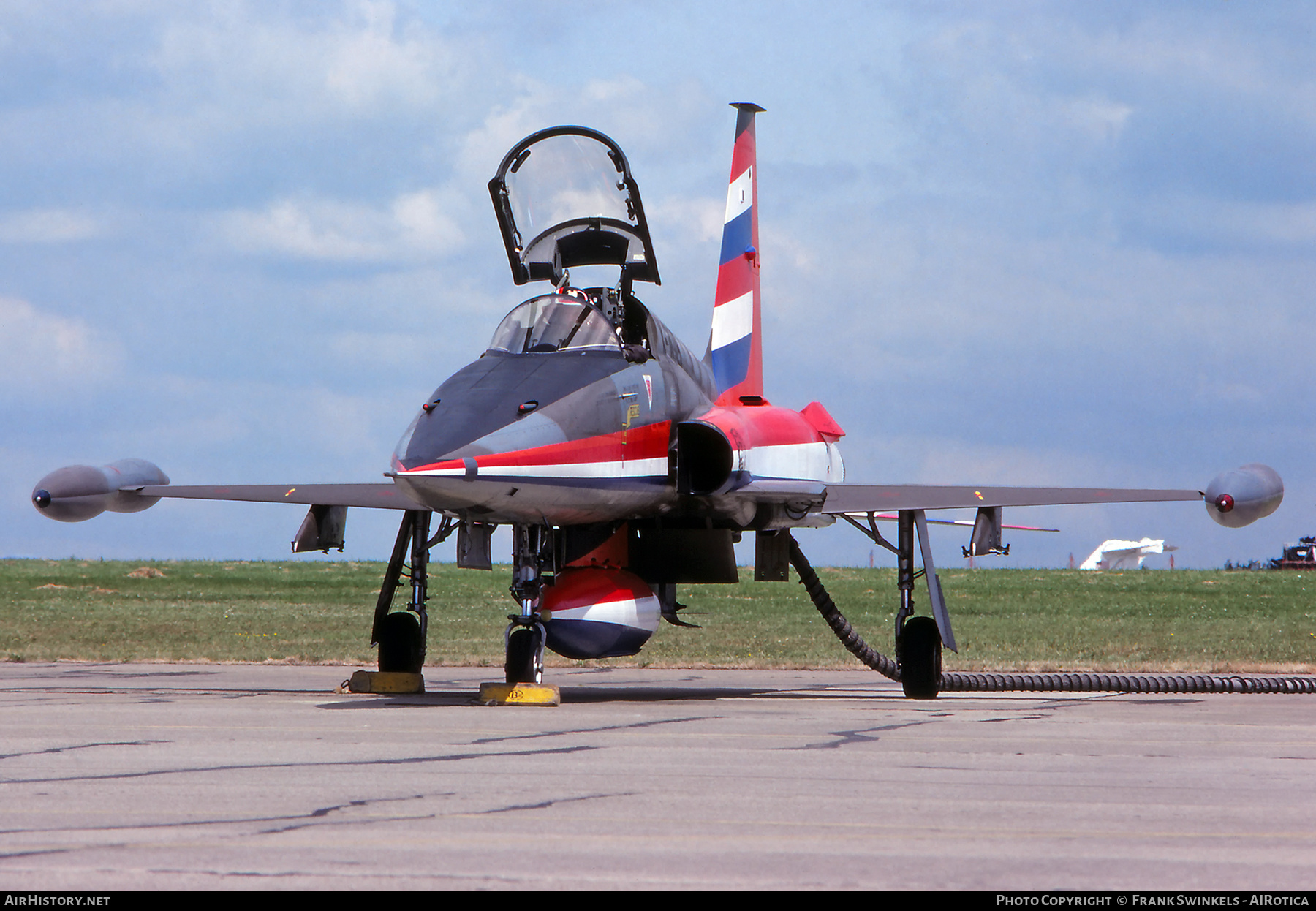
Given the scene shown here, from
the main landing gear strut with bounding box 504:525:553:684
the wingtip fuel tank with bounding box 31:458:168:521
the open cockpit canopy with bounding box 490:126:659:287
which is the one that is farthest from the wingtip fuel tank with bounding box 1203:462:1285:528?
the wingtip fuel tank with bounding box 31:458:168:521

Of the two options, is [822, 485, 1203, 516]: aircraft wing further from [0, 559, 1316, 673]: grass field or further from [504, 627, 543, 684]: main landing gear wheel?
[0, 559, 1316, 673]: grass field

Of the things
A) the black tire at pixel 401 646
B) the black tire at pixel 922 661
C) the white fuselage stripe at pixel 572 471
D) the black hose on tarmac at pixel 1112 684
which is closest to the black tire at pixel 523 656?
the white fuselage stripe at pixel 572 471

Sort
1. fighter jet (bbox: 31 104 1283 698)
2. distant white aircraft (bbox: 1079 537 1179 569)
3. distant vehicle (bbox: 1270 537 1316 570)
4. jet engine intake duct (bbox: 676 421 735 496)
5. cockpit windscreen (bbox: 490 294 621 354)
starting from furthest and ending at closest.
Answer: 1. distant white aircraft (bbox: 1079 537 1179 569)
2. distant vehicle (bbox: 1270 537 1316 570)
3. jet engine intake duct (bbox: 676 421 735 496)
4. cockpit windscreen (bbox: 490 294 621 354)
5. fighter jet (bbox: 31 104 1283 698)

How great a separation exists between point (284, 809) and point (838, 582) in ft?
163

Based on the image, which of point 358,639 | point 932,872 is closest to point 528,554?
point 932,872

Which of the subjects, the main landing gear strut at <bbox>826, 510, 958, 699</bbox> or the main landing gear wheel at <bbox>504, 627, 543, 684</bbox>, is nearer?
the main landing gear wheel at <bbox>504, 627, 543, 684</bbox>

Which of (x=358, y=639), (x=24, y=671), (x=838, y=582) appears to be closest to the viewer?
(x=24, y=671)

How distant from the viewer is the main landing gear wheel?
13492 millimetres

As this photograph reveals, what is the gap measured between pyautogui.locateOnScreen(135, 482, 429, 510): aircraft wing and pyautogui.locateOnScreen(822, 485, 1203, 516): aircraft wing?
4.72m

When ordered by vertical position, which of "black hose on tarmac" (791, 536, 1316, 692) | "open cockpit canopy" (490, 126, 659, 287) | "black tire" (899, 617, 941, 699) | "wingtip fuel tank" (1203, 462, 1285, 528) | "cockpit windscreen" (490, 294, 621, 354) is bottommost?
"black hose on tarmac" (791, 536, 1316, 692)

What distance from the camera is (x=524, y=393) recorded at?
Result: 1282 cm

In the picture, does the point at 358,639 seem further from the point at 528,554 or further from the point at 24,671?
the point at 528,554

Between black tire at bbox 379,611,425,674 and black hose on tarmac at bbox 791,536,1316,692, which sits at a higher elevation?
black tire at bbox 379,611,425,674

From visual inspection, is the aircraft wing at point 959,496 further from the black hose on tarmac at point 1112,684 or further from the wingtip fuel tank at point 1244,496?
the black hose on tarmac at point 1112,684
